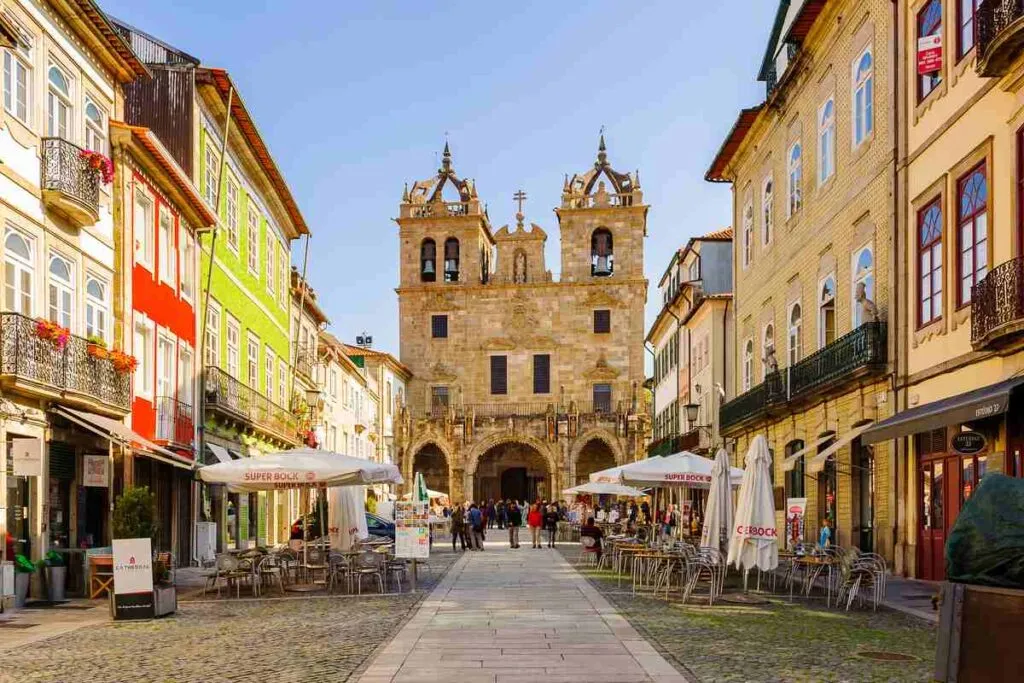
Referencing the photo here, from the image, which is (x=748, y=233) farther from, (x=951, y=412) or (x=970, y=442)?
(x=951, y=412)

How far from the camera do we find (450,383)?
71750mm

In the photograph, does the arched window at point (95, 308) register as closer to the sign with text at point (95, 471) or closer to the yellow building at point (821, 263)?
the sign with text at point (95, 471)

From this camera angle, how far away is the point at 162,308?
25750 millimetres

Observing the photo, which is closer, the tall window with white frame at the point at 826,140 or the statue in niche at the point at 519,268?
the tall window with white frame at the point at 826,140

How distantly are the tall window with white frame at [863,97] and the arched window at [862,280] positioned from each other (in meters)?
2.17

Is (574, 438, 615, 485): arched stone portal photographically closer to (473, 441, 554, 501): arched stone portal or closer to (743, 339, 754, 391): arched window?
(473, 441, 554, 501): arched stone portal

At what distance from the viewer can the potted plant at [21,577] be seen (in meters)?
17.5

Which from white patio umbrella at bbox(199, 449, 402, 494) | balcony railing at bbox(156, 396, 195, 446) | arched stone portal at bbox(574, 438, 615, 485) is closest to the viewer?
white patio umbrella at bbox(199, 449, 402, 494)

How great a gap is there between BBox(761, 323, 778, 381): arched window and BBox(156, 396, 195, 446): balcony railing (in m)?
13.4

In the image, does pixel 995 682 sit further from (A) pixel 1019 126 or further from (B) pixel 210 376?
(B) pixel 210 376

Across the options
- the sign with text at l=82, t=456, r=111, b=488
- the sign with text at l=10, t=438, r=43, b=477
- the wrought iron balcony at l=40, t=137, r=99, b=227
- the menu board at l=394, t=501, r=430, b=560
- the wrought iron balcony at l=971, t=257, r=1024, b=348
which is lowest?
the menu board at l=394, t=501, r=430, b=560

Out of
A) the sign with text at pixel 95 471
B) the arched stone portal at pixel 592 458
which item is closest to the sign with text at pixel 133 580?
the sign with text at pixel 95 471

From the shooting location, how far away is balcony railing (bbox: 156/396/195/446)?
83.3 ft

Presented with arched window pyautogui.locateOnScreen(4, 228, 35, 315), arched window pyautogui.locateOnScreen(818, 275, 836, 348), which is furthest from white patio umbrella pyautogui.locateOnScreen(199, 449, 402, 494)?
arched window pyautogui.locateOnScreen(818, 275, 836, 348)
